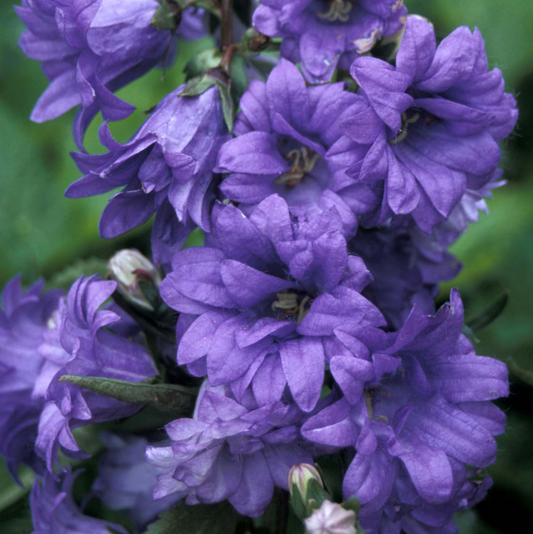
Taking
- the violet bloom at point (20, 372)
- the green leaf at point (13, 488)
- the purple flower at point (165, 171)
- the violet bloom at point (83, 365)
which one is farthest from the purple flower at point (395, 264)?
the green leaf at point (13, 488)

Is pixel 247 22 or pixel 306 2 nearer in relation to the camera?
pixel 306 2

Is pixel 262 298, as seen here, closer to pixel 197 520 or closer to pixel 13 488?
pixel 197 520

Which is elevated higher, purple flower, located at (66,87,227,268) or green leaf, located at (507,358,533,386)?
purple flower, located at (66,87,227,268)

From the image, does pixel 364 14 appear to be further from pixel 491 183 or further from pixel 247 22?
pixel 491 183

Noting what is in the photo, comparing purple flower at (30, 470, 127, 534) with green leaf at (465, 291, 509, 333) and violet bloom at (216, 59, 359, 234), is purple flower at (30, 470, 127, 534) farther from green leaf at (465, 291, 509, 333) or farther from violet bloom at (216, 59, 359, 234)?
green leaf at (465, 291, 509, 333)

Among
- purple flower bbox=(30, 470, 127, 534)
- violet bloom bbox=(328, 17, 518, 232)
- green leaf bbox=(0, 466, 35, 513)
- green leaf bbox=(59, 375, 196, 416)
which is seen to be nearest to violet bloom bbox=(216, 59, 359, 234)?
violet bloom bbox=(328, 17, 518, 232)

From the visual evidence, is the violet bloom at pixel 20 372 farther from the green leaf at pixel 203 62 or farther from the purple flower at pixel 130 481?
the green leaf at pixel 203 62

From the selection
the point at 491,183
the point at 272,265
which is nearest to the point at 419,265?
the point at 491,183
